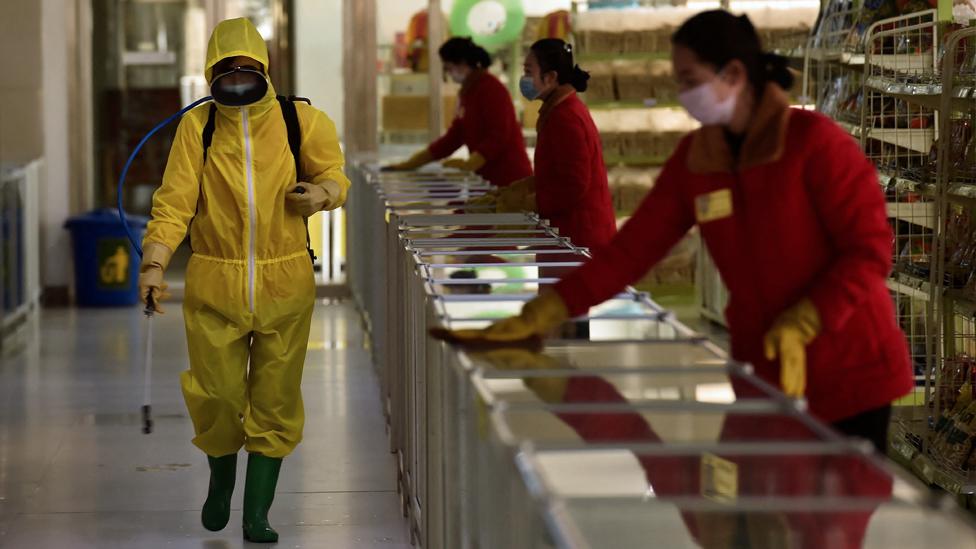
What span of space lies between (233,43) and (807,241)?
2.11m

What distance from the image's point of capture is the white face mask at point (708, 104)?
271 centimetres

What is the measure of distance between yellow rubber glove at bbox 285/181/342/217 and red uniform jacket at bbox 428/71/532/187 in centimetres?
276

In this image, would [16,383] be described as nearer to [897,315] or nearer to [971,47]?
[897,315]

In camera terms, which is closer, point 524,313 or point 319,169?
point 524,313

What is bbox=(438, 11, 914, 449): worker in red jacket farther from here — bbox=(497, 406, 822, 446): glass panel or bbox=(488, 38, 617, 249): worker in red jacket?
bbox=(488, 38, 617, 249): worker in red jacket

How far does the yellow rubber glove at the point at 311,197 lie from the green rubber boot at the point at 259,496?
790mm

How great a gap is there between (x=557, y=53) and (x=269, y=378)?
1.82 m

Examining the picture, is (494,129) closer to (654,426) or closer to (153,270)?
(153,270)

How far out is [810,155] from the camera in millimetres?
2670

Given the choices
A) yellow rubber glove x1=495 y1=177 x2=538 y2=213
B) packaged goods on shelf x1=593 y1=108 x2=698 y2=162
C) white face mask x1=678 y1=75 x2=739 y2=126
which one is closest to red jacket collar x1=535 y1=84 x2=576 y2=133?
yellow rubber glove x1=495 y1=177 x2=538 y2=213

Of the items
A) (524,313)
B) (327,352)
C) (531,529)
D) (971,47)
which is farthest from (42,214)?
(531,529)

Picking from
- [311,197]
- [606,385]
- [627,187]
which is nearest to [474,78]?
[627,187]

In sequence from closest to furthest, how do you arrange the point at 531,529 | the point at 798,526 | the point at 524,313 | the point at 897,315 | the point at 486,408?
the point at 798,526, the point at 531,529, the point at 486,408, the point at 524,313, the point at 897,315

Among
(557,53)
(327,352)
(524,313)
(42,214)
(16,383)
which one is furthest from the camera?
(42,214)
